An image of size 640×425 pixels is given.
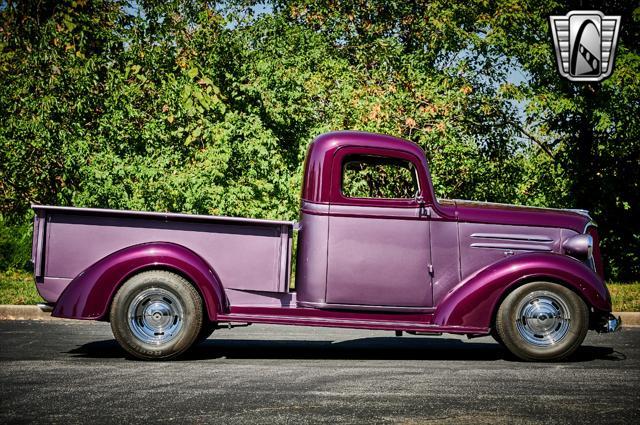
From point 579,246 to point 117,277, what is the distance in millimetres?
4164

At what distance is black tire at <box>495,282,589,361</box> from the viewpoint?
704cm

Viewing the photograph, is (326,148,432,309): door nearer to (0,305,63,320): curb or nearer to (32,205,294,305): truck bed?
(32,205,294,305): truck bed

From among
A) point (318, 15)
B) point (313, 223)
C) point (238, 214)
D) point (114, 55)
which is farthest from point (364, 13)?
point (313, 223)

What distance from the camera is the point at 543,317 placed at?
23.2ft

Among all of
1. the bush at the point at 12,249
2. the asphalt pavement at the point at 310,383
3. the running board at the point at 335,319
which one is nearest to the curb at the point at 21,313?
the asphalt pavement at the point at 310,383

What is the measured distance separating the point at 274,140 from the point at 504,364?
6927 mm

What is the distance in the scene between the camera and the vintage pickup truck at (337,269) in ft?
22.5

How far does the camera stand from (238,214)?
13.1 m

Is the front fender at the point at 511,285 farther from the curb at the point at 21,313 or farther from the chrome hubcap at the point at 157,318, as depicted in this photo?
the curb at the point at 21,313

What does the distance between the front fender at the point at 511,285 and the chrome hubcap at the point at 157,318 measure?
7.62ft

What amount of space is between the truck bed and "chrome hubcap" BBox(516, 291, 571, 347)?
213 centimetres

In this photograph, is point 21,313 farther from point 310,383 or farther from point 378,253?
point 310,383

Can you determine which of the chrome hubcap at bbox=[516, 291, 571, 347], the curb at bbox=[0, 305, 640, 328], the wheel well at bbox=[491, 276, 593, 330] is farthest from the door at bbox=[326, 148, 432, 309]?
the curb at bbox=[0, 305, 640, 328]

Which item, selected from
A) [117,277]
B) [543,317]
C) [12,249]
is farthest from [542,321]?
[12,249]
